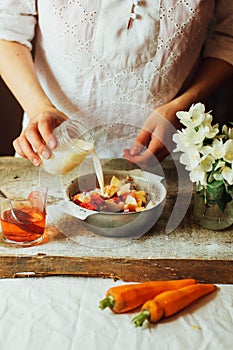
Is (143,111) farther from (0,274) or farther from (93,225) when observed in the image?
(0,274)

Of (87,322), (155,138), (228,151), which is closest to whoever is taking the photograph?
(87,322)

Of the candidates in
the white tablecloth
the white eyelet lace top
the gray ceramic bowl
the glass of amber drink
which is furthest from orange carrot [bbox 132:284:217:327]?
the white eyelet lace top

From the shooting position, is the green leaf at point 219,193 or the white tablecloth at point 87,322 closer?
the white tablecloth at point 87,322

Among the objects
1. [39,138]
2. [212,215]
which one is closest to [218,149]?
A: [212,215]

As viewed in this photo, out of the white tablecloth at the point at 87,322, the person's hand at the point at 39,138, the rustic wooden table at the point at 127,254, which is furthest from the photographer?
the person's hand at the point at 39,138

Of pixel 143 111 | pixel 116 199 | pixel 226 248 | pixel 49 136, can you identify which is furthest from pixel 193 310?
pixel 143 111

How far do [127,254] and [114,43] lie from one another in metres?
0.51

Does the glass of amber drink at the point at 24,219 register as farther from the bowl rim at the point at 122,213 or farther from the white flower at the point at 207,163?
the white flower at the point at 207,163

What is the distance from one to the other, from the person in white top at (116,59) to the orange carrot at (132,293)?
38 centimetres

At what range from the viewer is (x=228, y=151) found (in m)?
1.07

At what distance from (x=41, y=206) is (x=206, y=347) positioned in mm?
438

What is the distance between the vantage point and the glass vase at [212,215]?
115cm

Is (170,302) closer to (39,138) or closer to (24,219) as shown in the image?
(24,219)

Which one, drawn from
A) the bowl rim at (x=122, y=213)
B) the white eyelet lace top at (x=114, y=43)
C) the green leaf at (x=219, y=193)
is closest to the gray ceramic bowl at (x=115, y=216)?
the bowl rim at (x=122, y=213)
